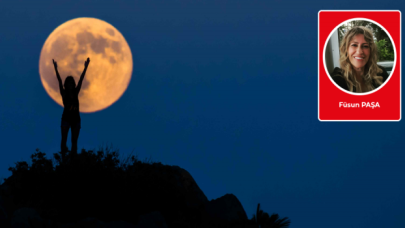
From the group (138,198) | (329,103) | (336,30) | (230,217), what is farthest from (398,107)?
(138,198)

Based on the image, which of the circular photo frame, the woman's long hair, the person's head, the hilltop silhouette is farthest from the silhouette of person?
the circular photo frame

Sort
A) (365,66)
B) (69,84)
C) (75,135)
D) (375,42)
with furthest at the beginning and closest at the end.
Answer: (375,42), (365,66), (75,135), (69,84)

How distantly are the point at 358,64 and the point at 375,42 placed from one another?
64.4 inches

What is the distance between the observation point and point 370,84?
1576cm

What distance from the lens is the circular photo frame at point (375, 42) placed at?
16172mm

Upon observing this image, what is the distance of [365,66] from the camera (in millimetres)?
15328

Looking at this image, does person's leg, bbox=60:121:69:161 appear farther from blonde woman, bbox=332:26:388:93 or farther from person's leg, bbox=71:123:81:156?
blonde woman, bbox=332:26:388:93

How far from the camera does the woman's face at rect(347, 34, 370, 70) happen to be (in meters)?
15.0

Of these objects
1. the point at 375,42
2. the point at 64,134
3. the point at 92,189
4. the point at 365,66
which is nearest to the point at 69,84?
the point at 64,134

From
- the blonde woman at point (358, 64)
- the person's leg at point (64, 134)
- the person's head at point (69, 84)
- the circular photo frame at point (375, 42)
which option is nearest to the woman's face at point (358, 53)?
the blonde woman at point (358, 64)

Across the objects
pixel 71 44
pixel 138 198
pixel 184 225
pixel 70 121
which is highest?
pixel 71 44

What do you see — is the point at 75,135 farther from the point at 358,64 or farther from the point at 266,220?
the point at 358,64

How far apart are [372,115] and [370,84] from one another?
161 cm

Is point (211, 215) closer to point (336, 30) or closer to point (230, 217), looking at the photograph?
point (230, 217)
